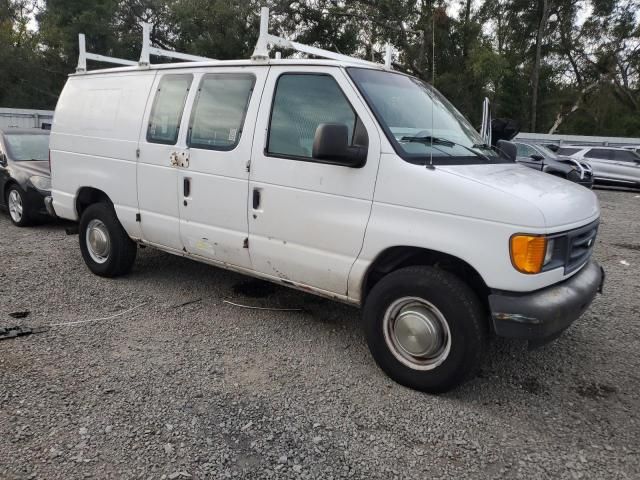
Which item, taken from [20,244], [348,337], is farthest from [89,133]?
[348,337]

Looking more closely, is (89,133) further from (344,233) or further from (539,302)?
(539,302)

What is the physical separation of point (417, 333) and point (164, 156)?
269 cm

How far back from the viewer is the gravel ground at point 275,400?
2770mm

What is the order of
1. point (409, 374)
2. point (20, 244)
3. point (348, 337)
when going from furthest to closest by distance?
point (20, 244) < point (348, 337) < point (409, 374)

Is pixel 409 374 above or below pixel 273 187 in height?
below

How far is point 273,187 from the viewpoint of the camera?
3.94 meters

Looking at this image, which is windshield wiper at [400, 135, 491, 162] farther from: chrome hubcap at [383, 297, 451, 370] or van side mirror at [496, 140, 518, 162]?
chrome hubcap at [383, 297, 451, 370]

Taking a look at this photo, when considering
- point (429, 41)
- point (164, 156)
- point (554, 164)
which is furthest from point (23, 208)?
point (429, 41)

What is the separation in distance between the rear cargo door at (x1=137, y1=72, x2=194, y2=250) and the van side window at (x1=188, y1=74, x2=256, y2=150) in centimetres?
15

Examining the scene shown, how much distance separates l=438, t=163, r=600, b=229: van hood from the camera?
3109mm

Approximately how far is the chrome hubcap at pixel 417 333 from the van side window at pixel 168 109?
2.47m

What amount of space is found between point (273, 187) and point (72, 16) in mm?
37705

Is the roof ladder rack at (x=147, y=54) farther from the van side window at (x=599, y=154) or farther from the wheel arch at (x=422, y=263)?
the van side window at (x=599, y=154)

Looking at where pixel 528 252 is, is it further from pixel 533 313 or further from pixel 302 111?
pixel 302 111
